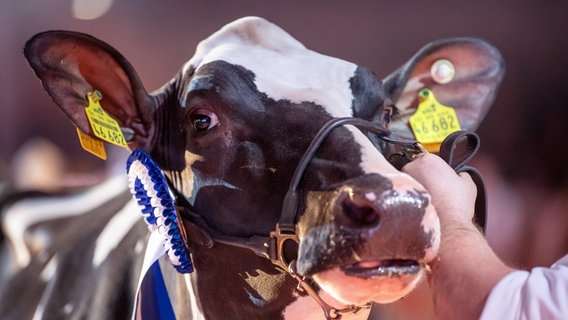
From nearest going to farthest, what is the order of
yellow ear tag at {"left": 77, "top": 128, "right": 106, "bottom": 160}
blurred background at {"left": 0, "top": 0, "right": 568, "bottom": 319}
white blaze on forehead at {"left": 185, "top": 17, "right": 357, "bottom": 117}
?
white blaze on forehead at {"left": 185, "top": 17, "right": 357, "bottom": 117}
yellow ear tag at {"left": 77, "top": 128, "right": 106, "bottom": 160}
blurred background at {"left": 0, "top": 0, "right": 568, "bottom": 319}

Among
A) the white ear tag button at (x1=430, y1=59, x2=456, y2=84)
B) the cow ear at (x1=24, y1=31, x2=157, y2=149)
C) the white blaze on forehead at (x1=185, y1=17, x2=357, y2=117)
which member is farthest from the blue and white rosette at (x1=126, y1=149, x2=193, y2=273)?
the white ear tag button at (x1=430, y1=59, x2=456, y2=84)

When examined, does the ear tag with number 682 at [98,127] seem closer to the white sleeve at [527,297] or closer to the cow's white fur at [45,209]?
the cow's white fur at [45,209]

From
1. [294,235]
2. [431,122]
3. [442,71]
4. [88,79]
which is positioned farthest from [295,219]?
[442,71]

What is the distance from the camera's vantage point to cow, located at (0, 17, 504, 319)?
1.18 metres

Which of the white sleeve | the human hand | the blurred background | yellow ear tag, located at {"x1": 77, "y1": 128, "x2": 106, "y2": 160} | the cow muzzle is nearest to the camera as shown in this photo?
the white sleeve

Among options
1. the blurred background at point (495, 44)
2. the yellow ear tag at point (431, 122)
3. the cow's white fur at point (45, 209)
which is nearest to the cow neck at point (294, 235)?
the yellow ear tag at point (431, 122)

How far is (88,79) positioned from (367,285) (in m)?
1.04

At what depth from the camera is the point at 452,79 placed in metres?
2.33

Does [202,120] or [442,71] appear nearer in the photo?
[202,120]

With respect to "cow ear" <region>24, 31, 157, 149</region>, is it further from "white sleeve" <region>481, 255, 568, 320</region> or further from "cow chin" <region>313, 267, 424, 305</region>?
"white sleeve" <region>481, 255, 568, 320</region>

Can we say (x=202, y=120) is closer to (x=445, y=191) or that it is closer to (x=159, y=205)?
(x=159, y=205)

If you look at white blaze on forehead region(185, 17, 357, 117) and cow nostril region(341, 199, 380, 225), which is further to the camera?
white blaze on forehead region(185, 17, 357, 117)

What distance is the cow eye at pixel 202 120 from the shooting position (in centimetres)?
156

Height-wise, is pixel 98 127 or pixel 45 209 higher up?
pixel 98 127
